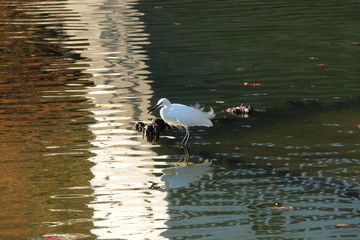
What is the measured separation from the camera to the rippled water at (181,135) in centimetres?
823

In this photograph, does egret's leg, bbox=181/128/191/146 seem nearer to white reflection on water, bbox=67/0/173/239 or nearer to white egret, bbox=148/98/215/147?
white egret, bbox=148/98/215/147

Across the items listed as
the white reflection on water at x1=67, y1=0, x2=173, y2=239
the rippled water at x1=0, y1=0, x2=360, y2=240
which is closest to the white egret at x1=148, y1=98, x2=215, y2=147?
the rippled water at x1=0, y1=0, x2=360, y2=240

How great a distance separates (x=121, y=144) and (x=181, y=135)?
0.99 meters

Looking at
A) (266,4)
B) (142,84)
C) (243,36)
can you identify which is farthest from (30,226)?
(266,4)

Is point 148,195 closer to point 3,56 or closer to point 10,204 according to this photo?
point 10,204

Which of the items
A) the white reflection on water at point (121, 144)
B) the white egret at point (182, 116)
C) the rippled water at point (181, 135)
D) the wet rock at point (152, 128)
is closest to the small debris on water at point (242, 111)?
the rippled water at point (181, 135)

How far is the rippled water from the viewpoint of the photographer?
823cm

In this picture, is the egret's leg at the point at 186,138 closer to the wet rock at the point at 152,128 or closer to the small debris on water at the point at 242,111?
the wet rock at the point at 152,128

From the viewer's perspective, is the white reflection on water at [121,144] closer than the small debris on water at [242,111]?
Yes

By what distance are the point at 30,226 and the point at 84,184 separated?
143cm

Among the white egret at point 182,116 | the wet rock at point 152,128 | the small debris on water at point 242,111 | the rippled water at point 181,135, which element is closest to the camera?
the rippled water at point 181,135

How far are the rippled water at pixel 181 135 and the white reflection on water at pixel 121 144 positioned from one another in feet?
0.09

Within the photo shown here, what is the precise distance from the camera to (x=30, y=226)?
8117 mm

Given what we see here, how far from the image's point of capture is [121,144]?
11.1 meters
